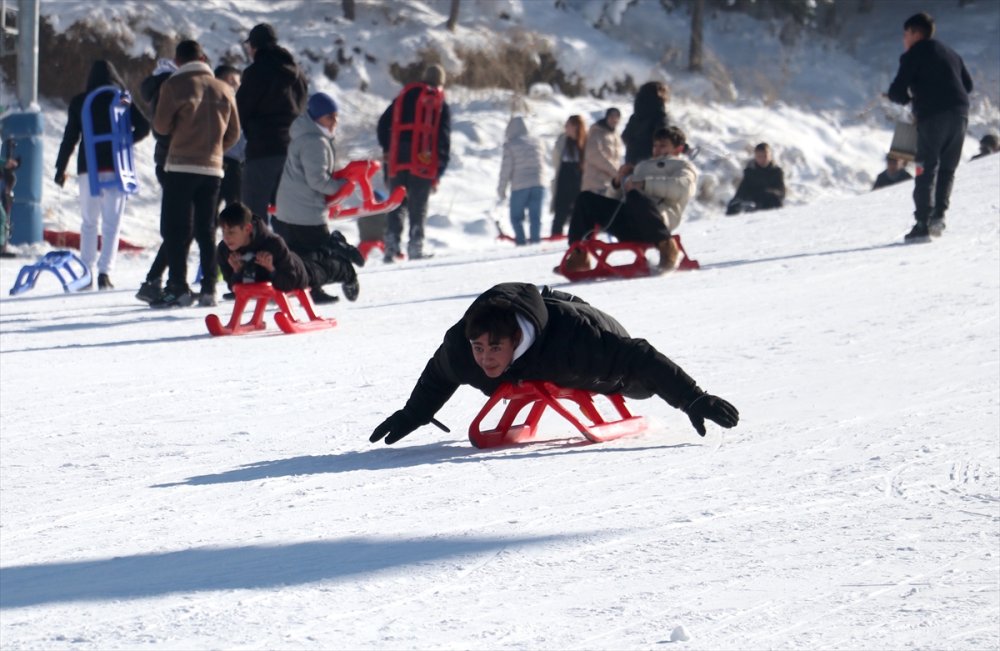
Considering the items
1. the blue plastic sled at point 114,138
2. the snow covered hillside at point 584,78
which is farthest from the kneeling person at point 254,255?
the snow covered hillside at point 584,78

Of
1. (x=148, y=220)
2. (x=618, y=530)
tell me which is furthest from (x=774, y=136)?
(x=618, y=530)

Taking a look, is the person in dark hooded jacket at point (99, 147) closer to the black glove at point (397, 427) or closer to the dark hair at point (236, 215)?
the dark hair at point (236, 215)

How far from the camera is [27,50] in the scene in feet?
51.5

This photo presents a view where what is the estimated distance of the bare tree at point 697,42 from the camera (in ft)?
92.7

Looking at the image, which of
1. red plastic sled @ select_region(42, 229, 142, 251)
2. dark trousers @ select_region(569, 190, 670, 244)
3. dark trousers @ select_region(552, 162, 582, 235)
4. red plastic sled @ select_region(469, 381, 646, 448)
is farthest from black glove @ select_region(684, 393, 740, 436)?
red plastic sled @ select_region(42, 229, 142, 251)

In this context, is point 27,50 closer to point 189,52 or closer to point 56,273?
point 56,273

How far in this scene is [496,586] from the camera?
3.33 metres

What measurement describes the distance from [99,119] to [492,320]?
612 centimetres

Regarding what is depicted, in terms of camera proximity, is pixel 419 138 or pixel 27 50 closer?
pixel 419 138

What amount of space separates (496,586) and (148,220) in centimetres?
1576

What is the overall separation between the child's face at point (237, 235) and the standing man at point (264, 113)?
Result: 4.94 ft

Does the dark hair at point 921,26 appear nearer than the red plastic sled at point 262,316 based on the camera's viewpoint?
No

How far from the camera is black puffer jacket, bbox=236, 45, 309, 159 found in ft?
29.7

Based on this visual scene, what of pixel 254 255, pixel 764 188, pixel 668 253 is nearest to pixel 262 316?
pixel 254 255
